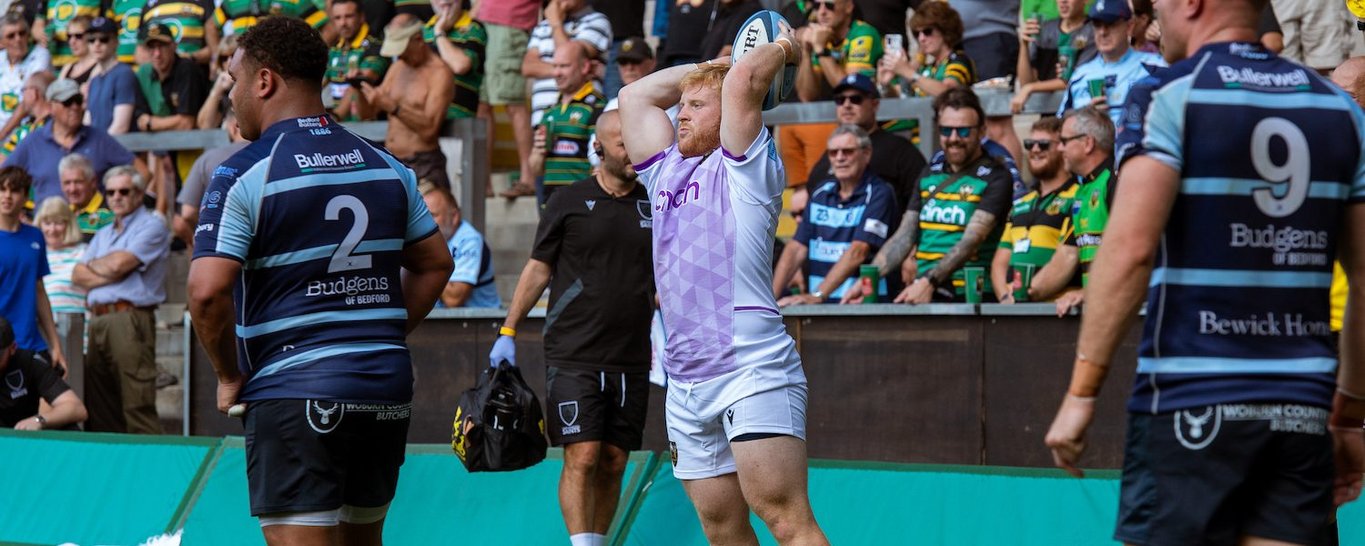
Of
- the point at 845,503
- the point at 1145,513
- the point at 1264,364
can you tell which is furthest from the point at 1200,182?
the point at 845,503

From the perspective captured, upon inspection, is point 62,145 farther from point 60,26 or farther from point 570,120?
point 570,120

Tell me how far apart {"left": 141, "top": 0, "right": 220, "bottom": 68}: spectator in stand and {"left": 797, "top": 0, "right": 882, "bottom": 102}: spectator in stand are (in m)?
5.83

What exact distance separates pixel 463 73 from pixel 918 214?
4545 mm

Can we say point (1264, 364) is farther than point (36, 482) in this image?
No

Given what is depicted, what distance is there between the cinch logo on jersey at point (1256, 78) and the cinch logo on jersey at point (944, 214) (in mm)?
5576

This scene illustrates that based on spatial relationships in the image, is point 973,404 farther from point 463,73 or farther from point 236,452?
point 463,73

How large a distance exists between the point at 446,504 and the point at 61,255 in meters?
5.33

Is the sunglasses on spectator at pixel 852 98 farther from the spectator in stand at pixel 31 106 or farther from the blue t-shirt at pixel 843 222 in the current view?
Answer: the spectator in stand at pixel 31 106

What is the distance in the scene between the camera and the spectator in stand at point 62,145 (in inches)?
520

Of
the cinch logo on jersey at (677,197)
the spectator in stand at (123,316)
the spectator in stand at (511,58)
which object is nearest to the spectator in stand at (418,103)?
the spectator in stand at (511,58)

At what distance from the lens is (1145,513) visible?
12.2 feet

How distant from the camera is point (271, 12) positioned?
1367 cm

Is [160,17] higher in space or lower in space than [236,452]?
higher

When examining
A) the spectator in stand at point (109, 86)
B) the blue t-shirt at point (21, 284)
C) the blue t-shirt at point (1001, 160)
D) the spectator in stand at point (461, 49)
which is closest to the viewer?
the blue t-shirt at point (1001, 160)
